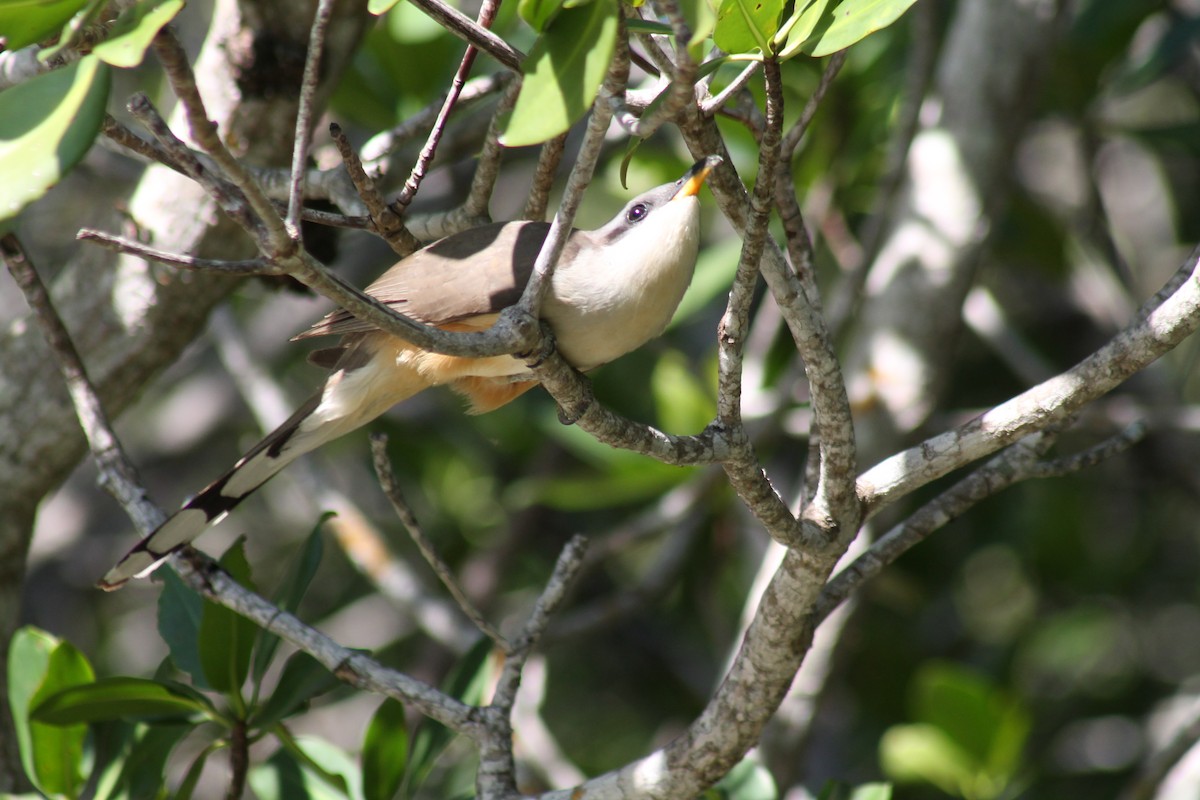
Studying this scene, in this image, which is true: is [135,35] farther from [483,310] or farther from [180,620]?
[180,620]

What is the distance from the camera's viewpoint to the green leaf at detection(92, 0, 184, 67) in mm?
1234

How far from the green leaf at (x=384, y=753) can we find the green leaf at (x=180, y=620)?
1.48ft

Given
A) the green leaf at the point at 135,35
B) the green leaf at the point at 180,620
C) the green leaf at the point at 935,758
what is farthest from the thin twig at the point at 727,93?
the green leaf at the point at 935,758

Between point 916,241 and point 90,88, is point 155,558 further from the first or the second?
point 916,241

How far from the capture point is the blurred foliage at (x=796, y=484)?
13.8 feet

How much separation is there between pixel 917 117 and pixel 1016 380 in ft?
7.34

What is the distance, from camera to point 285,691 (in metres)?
2.62

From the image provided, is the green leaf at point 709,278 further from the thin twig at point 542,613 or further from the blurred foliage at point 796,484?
the thin twig at point 542,613

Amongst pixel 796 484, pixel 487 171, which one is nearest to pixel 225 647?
pixel 487 171

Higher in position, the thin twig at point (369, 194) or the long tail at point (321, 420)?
the thin twig at point (369, 194)

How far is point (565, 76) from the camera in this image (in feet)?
4.55

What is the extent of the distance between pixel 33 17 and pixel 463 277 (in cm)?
128

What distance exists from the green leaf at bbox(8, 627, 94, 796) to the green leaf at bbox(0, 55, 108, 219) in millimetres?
1720

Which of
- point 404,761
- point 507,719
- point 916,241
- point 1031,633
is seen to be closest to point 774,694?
point 507,719
